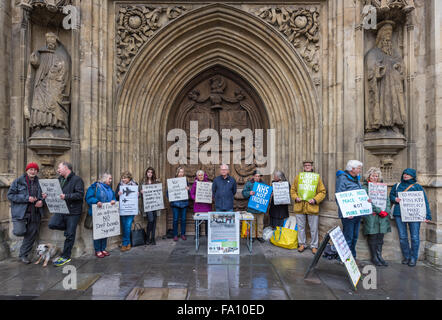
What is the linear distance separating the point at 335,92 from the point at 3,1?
23.1 feet

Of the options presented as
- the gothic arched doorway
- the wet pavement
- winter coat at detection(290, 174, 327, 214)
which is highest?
the gothic arched doorway

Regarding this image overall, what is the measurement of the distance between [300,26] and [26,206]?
22.0ft

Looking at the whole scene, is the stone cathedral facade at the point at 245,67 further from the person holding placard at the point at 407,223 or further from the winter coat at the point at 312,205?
the winter coat at the point at 312,205

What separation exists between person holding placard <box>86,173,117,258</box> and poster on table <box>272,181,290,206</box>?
330 cm

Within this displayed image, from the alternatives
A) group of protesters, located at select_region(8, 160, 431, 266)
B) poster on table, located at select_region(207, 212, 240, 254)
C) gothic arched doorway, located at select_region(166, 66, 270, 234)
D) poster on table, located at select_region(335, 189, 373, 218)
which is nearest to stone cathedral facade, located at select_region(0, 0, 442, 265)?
group of protesters, located at select_region(8, 160, 431, 266)

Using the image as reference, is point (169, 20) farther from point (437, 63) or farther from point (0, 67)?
point (437, 63)

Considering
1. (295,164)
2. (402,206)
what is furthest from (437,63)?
(295,164)

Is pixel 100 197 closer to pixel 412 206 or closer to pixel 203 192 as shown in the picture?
pixel 203 192

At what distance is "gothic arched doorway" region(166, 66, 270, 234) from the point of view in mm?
7855

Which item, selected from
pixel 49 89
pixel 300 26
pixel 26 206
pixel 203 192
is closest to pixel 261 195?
pixel 203 192

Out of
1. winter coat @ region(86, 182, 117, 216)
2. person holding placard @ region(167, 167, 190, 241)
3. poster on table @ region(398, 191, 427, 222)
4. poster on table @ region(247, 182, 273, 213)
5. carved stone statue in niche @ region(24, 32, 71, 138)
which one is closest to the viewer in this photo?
poster on table @ region(398, 191, 427, 222)

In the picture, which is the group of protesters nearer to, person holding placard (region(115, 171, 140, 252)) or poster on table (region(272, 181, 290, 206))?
person holding placard (region(115, 171, 140, 252))

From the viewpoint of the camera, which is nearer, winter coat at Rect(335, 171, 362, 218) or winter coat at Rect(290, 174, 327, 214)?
winter coat at Rect(335, 171, 362, 218)

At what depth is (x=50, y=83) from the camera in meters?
5.89
